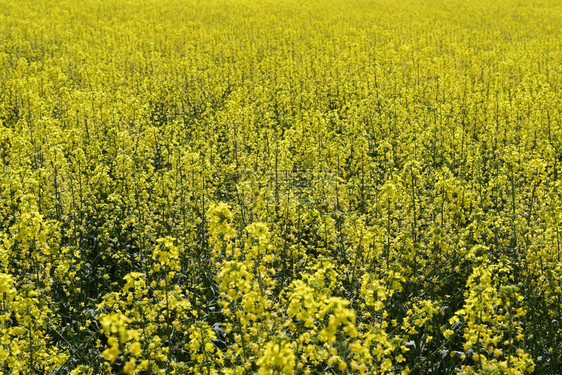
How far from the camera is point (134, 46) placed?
2366 cm

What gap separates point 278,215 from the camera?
8719 millimetres

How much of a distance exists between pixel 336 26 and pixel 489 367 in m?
27.9

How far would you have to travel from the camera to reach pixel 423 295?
25.3 feet

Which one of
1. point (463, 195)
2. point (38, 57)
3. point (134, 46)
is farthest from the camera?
point (134, 46)

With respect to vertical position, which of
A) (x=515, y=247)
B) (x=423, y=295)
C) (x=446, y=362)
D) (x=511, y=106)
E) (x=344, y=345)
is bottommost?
(x=446, y=362)

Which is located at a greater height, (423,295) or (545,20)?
(545,20)

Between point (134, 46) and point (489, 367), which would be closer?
point (489, 367)

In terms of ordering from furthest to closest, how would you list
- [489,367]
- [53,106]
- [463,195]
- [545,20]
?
[545,20] → [53,106] → [463,195] → [489,367]

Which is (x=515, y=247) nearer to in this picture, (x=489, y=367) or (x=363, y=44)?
(x=489, y=367)

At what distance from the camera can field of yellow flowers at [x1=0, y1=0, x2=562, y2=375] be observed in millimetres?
5539

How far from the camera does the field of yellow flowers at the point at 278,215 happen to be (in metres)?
5.54

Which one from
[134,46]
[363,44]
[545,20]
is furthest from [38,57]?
[545,20]

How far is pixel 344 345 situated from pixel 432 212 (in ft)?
14.8

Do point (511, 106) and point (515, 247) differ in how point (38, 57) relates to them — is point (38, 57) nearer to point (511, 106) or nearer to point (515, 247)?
point (511, 106)
